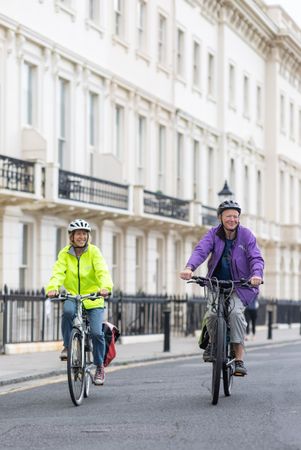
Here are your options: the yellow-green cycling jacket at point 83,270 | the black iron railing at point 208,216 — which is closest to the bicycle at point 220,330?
the yellow-green cycling jacket at point 83,270

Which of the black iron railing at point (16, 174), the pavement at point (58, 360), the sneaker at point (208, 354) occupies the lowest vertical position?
the pavement at point (58, 360)

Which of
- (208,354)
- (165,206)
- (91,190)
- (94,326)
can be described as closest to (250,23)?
(165,206)

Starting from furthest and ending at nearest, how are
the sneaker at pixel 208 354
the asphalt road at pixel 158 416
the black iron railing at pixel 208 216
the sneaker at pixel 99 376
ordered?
the black iron railing at pixel 208 216, the sneaker at pixel 99 376, the sneaker at pixel 208 354, the asphalt road at pixel 158 416

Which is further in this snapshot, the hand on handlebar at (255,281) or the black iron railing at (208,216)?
the black iron railing at (208,216)

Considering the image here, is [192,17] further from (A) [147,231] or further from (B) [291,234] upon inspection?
(B) [291,234]

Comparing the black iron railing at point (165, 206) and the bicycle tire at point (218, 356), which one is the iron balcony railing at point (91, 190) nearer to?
the black iron railing at point (165, 206)

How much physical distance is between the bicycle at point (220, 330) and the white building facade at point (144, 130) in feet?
48.1

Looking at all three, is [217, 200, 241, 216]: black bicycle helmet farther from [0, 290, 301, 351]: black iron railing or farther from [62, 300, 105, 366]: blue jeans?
[0, 290, 301, 351]: black iron railing

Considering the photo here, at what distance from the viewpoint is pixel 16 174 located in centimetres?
2802

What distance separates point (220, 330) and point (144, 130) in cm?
2847

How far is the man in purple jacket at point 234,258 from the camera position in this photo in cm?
1279

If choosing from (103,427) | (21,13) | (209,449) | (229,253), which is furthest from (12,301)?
(209,449)

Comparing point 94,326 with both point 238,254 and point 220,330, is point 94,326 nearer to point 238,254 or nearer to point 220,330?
point 220,330

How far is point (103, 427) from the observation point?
10.8 metres
